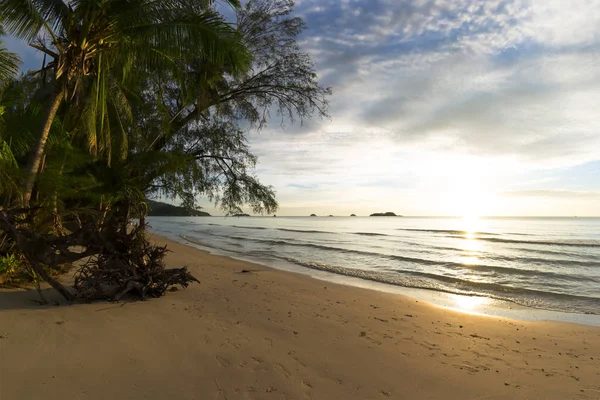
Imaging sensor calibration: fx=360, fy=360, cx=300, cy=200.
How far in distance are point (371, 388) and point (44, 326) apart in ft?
13.8

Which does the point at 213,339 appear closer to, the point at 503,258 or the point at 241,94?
the point at 241,94

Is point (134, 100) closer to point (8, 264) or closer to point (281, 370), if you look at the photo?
point (8, 264)

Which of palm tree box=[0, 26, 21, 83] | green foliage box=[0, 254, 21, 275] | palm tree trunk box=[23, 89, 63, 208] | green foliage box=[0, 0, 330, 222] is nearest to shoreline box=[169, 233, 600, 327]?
green foliage box=[0, 0, 330, 222]

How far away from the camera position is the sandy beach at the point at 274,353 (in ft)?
11.3

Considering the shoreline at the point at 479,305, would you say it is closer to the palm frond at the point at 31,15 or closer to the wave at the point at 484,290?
the wave at the point at 484,290

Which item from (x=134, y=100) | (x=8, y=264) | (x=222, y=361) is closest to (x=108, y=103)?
(x=134, y=100)

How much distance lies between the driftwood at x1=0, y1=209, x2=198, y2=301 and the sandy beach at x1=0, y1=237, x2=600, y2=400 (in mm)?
414

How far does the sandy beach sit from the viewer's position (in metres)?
3.45

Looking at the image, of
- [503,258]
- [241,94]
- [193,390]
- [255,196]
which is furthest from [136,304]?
[503,258]

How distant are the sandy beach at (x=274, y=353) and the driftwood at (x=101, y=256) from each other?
1.36 ft

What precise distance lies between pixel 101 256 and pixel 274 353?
417 centimetres

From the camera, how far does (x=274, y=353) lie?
4344mm

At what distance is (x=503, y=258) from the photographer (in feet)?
63.3

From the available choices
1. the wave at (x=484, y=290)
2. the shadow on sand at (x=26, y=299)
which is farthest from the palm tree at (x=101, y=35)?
the wave at (x=484, y=290)
